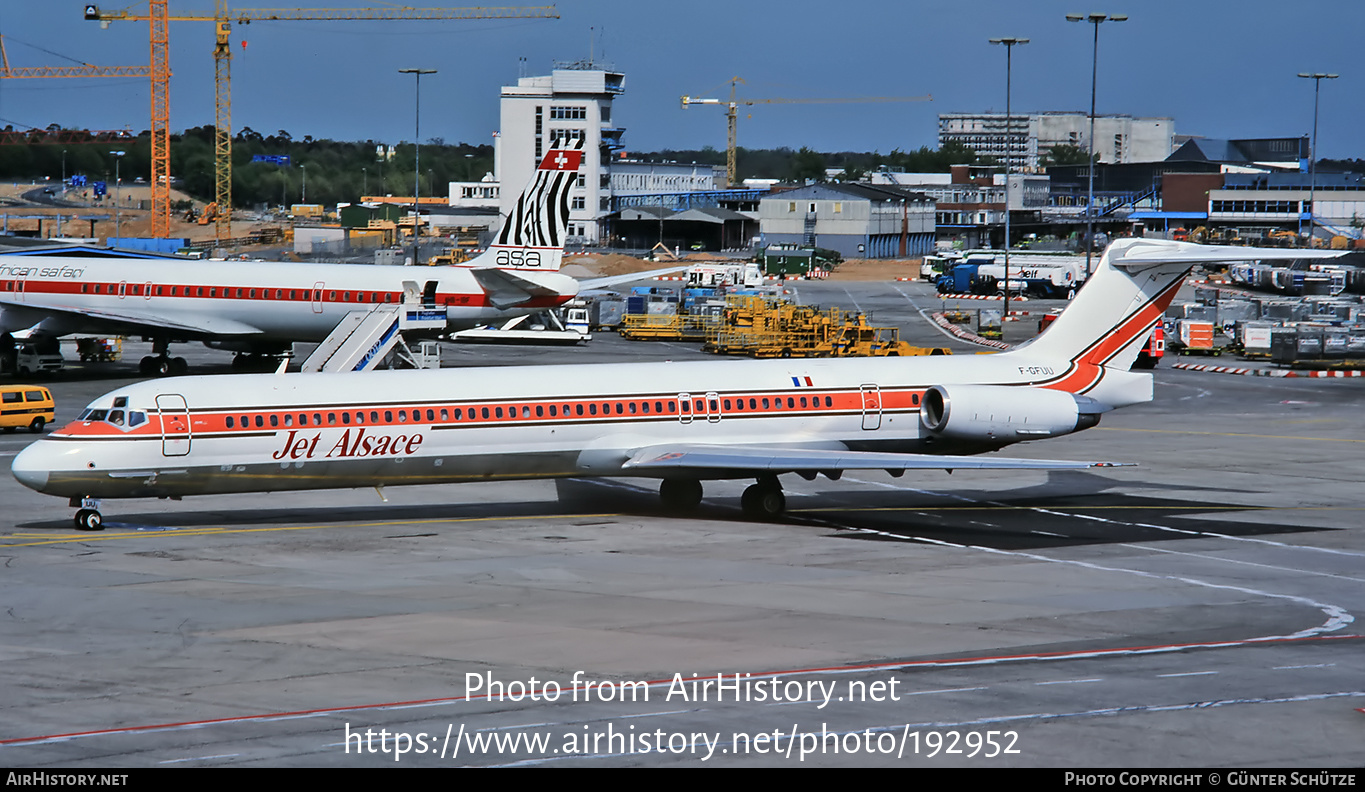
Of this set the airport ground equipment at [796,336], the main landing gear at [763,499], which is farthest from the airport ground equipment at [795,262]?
the main landing gear at [763,499]

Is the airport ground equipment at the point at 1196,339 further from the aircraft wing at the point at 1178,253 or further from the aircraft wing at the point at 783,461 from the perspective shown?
the aircraft wing at the point at 783,461

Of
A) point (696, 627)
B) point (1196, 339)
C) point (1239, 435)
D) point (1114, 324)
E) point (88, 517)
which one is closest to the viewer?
point (696, 627)

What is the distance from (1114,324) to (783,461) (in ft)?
33.7

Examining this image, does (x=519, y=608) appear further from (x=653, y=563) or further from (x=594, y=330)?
(x=594, y=330)

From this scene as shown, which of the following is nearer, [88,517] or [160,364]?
[88,517]

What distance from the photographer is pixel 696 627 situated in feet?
72.5

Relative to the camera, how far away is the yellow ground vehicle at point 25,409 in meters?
44.8

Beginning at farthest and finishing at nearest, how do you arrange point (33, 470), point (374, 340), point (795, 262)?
point (795, 262)
point (374, 340)
point (33, 470)

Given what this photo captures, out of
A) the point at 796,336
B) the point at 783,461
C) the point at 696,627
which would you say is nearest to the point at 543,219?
the point at 796,336

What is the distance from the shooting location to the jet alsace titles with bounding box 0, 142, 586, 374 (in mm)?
56281

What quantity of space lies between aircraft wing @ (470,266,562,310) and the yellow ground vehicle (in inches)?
700

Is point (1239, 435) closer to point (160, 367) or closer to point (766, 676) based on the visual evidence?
point (766, 676)
